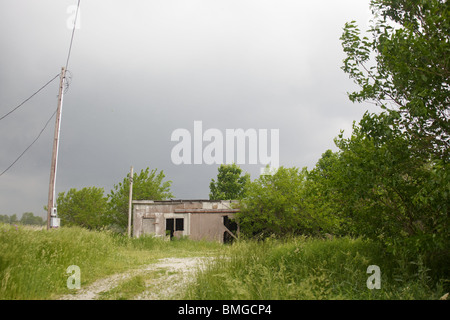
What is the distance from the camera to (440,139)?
6.56 meters

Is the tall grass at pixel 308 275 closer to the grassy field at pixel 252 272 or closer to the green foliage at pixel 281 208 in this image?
the grassy field at pixel 252 272

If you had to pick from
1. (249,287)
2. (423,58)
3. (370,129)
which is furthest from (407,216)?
(249,287)

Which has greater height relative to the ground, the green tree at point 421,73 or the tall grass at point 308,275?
the green tree at point 421,73

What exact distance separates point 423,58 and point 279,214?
53.9ft

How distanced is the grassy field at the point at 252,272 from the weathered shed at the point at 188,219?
1298 cm

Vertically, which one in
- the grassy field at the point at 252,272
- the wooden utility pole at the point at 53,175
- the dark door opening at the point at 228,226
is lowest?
the dark door opening at the point at 228,226

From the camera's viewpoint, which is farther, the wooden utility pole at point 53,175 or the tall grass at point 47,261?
the wooden utility pole at point 53,175

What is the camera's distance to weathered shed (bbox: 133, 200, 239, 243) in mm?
23672

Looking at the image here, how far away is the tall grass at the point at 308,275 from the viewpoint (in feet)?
18.7
